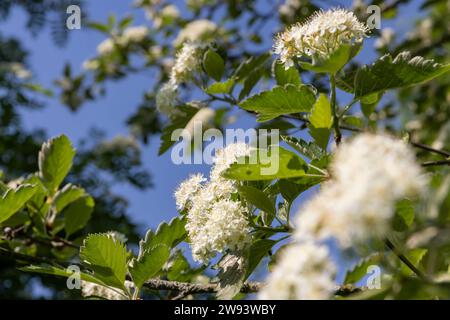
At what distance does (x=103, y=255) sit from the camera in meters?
1.29

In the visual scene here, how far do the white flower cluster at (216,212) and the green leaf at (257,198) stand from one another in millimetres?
39

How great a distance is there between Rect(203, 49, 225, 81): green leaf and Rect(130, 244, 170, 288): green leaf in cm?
89

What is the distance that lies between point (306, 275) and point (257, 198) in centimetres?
49

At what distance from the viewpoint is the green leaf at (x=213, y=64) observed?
1.95m

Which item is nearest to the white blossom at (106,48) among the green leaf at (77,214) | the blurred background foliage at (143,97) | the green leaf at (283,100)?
the blurred background foliage at (143,97)

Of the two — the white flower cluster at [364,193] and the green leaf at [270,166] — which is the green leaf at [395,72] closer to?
the green leaf at [270,166]

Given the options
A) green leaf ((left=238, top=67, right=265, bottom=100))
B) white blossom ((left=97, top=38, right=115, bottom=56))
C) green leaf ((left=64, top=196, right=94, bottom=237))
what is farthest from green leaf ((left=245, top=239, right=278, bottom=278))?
white blossom ((left=97, top=38, right=115, bottom=56))

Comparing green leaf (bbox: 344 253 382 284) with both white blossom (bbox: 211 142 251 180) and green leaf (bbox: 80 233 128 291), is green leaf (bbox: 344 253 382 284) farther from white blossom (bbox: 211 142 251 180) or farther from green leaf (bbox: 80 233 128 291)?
green leaf (bbox: 80 233 128 291)

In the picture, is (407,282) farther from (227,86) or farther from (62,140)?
(62,140)

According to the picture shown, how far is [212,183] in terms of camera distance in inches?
51.5

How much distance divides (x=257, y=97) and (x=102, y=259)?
0.51 metres
